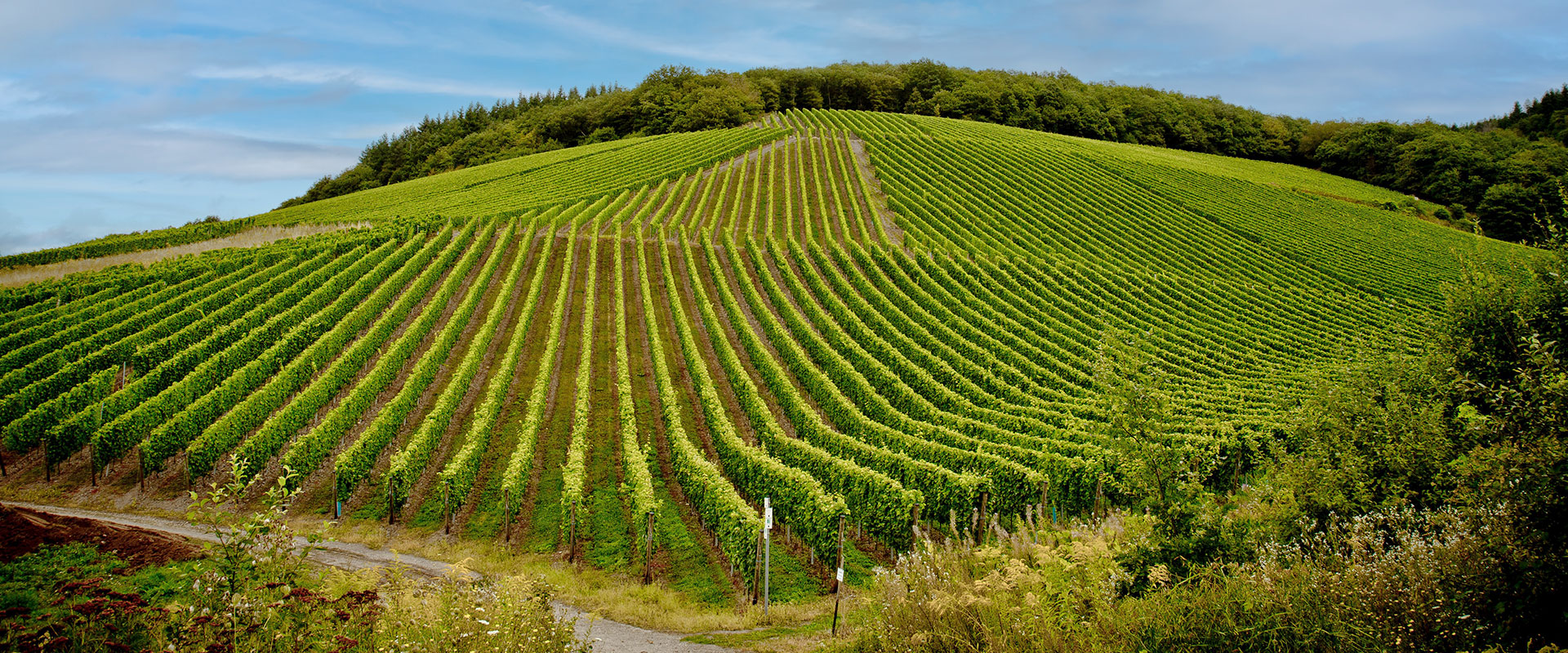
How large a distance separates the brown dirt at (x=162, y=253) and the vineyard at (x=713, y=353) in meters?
5.44

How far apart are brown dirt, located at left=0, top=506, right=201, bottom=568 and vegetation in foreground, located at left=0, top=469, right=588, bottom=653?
3999mm

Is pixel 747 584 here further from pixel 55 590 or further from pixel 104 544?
pixel 104 544

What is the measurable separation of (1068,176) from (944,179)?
14.0m

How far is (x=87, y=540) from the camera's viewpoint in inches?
570

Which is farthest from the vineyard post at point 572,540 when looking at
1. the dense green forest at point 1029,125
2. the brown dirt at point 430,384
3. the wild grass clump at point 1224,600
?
the dense green forest at point 1029,125

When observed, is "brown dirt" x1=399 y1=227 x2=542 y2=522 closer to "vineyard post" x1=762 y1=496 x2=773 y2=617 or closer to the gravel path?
the gravel path

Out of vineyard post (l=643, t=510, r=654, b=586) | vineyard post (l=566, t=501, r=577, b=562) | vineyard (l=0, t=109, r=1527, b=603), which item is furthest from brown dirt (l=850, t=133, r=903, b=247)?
vineyard post (l=643, t=510, r=654, b=586)

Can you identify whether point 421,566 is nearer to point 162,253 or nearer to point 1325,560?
point 1325,560

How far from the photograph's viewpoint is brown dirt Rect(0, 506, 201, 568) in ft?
45.4

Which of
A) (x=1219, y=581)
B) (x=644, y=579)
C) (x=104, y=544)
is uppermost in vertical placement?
(x=1219, y=581)

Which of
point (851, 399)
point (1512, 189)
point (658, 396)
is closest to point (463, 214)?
point (658, 396)

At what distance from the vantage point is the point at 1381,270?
57844 millimetres

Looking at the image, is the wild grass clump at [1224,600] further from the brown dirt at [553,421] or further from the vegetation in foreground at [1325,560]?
the brown dirt at [553,421]

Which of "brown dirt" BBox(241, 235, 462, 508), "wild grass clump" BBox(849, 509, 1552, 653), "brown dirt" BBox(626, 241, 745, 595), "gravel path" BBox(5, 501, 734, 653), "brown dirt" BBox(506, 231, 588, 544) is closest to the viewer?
"wild grass clump" BBox(849, 509, 1552, 653)
